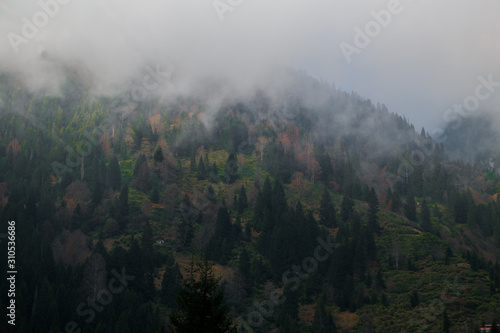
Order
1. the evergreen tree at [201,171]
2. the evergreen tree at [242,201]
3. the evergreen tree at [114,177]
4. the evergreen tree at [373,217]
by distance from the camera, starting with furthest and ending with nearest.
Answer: the evergreen tree at [201,171], the evergreen tree at [114,177], the evergreen tree at [242,201], the evergreen tree at [373,217]

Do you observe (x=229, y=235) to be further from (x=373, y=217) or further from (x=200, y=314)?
(x=200, y=314)

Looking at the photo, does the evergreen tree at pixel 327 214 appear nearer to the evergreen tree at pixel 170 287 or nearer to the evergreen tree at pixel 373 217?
the evergreen tree at pixel 373 217

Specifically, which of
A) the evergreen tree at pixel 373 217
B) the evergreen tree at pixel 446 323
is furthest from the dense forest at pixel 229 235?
the evergreen tree at pixel 446 323

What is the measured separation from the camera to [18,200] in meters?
98.1

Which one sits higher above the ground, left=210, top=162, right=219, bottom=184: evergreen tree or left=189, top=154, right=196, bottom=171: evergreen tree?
left=189, top=154, right=196, bottom=171: evergreen tree

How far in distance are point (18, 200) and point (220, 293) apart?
9710cm

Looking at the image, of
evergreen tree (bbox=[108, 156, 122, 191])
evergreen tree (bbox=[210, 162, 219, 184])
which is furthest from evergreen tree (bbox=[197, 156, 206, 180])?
evergreen tree (bbox=[108, 156, 122, 191])

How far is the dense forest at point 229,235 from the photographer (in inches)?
2667

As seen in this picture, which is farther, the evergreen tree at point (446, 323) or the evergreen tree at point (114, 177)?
the evergreen tree at point (114, 177)

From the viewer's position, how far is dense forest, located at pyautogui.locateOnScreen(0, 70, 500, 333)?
67750mm

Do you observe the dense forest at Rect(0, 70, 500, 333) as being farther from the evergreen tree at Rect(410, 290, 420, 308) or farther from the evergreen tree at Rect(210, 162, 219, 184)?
the evergreen tree at Rect(210, 162, 219, 184)

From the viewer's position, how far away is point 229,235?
317 feet

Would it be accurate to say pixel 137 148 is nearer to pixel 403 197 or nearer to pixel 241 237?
pixel 241 237

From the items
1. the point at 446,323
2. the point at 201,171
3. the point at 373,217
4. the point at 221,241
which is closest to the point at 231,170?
the point at 201,171
